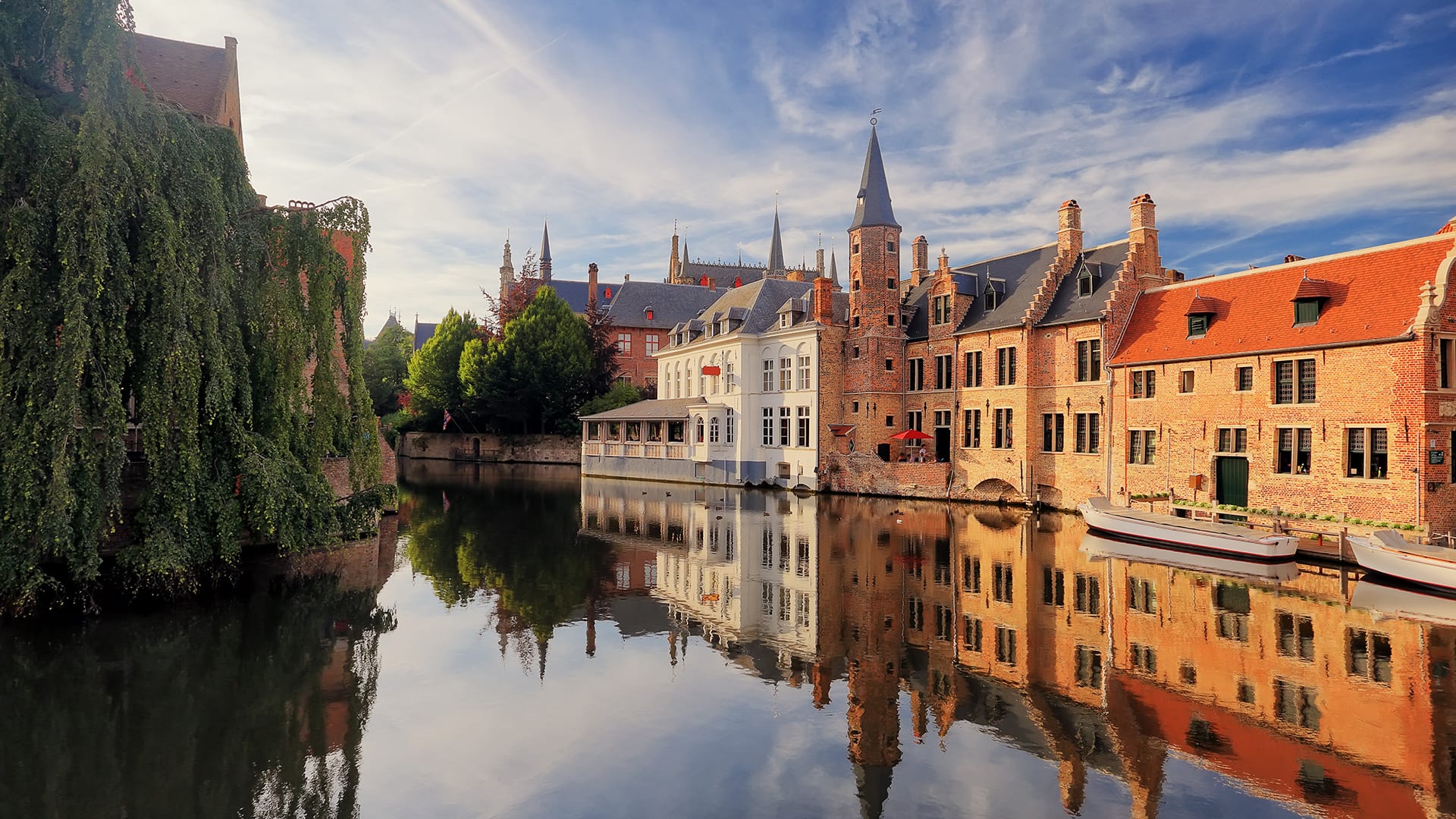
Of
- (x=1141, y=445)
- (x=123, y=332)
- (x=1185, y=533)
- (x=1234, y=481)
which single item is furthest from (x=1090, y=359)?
(x=123, y=332)

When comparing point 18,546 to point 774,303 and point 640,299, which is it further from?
point 640,299

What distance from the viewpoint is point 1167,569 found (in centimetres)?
1898

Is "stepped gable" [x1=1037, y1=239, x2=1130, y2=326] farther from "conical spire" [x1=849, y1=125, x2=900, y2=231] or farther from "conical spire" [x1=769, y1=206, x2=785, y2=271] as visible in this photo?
"conical spire" [x1=769, y1=206, x2=785, y2=271]

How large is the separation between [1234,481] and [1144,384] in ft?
15.2

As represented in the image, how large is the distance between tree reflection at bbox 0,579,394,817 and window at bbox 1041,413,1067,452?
83.7ft

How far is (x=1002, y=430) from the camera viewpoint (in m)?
33.2

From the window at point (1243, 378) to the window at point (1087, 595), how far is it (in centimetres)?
1101

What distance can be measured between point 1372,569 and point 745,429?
27231 mm

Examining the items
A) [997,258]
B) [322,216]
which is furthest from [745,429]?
[322,216]

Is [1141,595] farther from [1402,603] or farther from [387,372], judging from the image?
[387,372]

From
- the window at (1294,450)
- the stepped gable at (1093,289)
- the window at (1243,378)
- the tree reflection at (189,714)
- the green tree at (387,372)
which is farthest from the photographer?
the green tree at (387,372)

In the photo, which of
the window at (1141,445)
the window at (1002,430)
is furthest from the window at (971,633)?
the window at (1002,430)

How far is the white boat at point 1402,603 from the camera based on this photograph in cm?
1450

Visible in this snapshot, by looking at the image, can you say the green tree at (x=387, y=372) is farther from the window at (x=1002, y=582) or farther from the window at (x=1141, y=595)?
the window at (x=1141, y=595)
